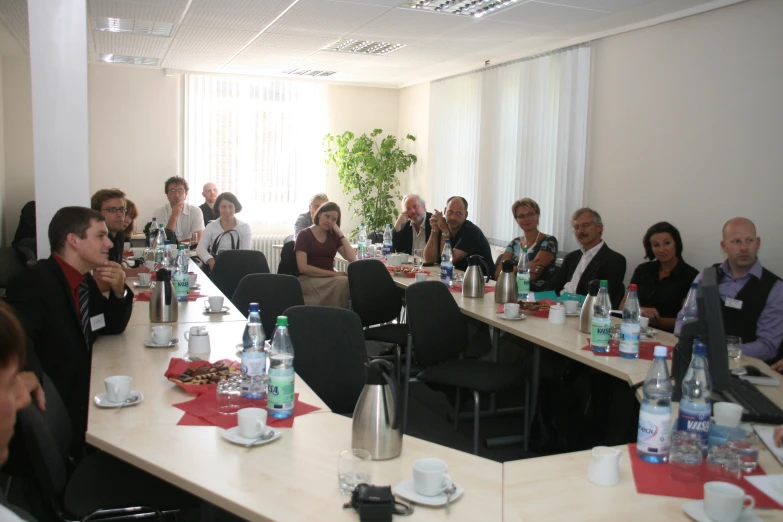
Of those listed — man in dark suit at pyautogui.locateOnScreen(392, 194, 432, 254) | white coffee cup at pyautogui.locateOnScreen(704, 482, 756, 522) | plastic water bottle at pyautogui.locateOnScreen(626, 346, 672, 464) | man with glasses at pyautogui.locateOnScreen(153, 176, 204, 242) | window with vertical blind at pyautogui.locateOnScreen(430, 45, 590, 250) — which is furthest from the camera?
man with glasses at pyautogui.locateOnScreen(153, 176, 204, 242)

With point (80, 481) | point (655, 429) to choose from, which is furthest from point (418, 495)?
point (80, 481)

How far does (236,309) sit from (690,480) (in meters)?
2.76

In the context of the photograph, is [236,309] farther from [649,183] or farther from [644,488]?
[649,183]

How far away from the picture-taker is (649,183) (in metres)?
5.56

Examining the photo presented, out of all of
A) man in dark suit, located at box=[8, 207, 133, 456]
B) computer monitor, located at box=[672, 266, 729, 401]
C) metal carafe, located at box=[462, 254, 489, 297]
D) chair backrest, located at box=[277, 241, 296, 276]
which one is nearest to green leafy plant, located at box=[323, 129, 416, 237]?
chair backrest, located at box=[277, 241, 296, 276]

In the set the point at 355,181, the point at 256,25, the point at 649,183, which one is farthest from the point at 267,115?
the point at 649,183

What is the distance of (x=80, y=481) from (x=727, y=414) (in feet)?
6.90

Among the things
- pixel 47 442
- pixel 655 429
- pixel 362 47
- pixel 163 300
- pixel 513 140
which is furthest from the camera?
pixel 513 140

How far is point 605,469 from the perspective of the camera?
1.79 m

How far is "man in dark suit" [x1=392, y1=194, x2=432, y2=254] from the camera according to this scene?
7.05 meters

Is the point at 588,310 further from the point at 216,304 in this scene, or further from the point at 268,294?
the point at 216,304

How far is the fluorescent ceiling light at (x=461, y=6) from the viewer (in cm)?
514

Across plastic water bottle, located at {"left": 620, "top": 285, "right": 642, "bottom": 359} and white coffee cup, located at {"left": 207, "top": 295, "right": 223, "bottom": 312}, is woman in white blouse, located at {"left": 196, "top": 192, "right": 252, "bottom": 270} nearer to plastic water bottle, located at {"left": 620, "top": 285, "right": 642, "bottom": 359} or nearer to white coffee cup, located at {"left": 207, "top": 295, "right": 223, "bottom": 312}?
white coffee cup, located at {"left": 207, "top": 295, "right": 223, "bottom": 312}

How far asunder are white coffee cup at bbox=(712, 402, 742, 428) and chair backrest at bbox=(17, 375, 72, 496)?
2.03m
